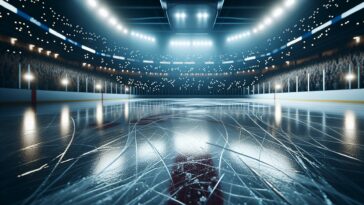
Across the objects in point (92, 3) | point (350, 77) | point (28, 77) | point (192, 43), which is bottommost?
point (350, 77)

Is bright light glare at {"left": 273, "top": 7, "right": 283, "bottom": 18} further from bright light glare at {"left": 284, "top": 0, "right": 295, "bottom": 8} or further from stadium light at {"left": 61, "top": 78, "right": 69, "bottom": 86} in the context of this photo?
stadium light at {"left": 61, "top": 78, "right": 69, "bottom": 86}

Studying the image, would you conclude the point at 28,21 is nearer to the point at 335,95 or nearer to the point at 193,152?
the point at 193,152

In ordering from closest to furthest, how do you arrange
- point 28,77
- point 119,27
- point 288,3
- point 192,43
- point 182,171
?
point 182,171 → point 28,77 → point 288,3 → point 119,27 → point 192,43

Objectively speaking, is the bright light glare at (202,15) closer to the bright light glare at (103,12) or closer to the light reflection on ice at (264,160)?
the bright light glare at (103,12)

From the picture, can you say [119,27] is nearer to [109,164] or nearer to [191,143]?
[191,143]

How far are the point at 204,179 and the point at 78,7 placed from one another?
16897mm

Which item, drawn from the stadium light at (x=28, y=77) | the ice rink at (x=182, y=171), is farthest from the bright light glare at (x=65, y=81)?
the ice rink at (x=182, y=171)

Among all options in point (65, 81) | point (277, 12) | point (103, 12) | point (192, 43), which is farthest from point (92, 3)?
point (192, 43)

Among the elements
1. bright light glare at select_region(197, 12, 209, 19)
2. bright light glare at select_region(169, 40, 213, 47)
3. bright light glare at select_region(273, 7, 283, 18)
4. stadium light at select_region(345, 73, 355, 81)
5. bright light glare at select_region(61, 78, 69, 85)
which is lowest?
stadium light at select_region(345, 73, 355, 81)

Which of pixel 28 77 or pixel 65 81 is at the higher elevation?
pixel 65 81

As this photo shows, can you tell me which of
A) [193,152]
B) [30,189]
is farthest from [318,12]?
[30,189]

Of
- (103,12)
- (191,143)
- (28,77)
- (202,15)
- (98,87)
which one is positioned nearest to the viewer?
(191,143)

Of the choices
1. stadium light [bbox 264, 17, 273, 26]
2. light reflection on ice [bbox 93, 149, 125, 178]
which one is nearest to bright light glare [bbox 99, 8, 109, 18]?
stadium light [bbox 264, 17, 273, 26]

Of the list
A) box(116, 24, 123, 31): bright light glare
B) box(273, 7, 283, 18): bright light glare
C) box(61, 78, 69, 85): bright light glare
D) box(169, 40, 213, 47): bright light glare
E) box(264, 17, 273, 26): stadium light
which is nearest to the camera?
box(273, 7, 283, 18): bright light glare
